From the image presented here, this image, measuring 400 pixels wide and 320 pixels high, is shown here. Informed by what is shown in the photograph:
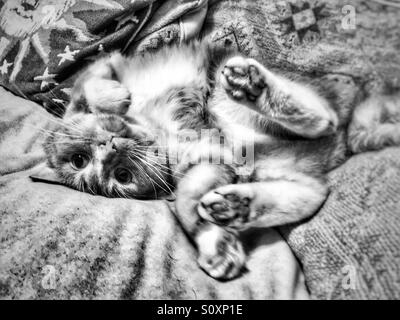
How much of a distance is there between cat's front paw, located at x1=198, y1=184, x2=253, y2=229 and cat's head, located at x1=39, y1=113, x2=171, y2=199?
301mm

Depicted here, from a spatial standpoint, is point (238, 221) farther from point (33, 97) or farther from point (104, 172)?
point (33, 97)

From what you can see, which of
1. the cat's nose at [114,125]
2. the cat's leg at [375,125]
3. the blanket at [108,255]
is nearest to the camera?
the blanket at [108,255]

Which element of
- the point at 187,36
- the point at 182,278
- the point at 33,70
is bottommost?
the point at 182,278

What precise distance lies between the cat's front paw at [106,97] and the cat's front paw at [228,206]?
21.2 inches

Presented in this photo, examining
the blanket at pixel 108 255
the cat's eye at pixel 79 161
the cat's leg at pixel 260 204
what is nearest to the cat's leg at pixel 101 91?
the cat's eye at pixel 79 161

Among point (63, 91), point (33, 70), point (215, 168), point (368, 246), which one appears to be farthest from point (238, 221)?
A: point (33, 70)

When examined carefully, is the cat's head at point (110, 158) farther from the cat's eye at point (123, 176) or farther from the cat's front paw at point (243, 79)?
the cat's front paw at point (243, 79)

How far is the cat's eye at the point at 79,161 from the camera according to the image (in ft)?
4.13

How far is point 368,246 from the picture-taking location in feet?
2.53

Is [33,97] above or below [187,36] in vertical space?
below

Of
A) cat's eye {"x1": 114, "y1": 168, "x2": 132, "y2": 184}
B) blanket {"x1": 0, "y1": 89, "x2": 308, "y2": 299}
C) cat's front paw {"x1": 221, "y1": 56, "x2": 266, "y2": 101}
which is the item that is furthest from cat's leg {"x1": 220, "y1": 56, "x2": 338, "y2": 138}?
cat's eye {"x1": 114, "y1": 168, "x2": 132, "y2": 184}

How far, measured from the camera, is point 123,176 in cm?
124

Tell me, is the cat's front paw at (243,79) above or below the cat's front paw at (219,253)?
above

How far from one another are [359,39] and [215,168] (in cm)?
62
